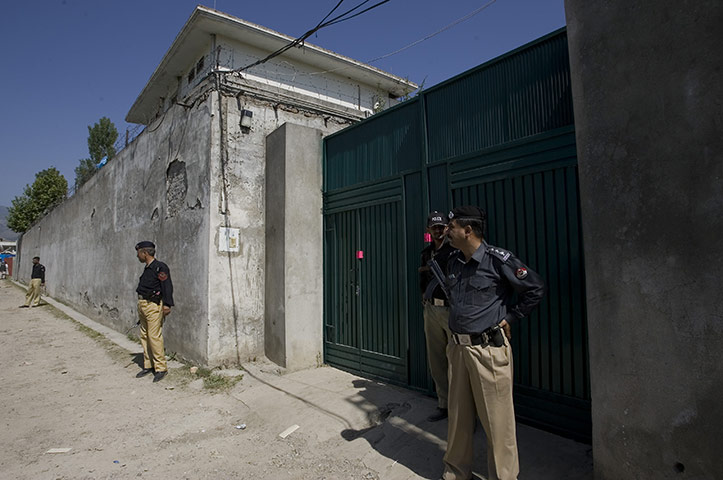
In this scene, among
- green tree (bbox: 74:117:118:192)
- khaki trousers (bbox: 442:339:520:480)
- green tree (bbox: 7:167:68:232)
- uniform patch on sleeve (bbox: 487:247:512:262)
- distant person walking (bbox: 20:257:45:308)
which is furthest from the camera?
green tree (bbox: 74:117:118:192)

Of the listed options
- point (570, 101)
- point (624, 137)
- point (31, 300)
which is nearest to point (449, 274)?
point (624, 137)

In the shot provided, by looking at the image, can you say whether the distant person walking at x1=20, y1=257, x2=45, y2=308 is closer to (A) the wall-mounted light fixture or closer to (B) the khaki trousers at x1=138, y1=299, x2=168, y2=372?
(B) the khaki trousers at x1=138, y1=299, x2=168, y2=372

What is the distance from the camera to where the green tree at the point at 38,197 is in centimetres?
3019

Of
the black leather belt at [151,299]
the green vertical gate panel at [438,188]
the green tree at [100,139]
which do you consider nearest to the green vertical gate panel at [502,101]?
the green vertical gate panel at [438,188]

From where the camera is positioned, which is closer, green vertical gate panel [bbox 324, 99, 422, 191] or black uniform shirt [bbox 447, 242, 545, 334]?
black uniform shirt [bbox 447, 242, 545, 334]

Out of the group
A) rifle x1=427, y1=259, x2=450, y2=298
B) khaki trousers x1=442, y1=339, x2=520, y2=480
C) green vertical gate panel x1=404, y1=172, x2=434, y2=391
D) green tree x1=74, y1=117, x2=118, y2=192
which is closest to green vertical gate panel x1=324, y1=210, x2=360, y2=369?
green vertical gate panel x1=404, y1=172, x2=434, y2=391

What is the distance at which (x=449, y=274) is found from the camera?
2990 millimetres

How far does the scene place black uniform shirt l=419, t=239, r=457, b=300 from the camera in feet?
12.5

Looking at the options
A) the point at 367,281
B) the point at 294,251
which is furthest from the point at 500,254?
the point at 294,251

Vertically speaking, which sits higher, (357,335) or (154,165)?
(154,165)

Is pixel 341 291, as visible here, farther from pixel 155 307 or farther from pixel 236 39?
pixel 236 39

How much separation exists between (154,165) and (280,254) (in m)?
3.82

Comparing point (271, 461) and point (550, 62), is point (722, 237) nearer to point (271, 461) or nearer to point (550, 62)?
point (550, 62)

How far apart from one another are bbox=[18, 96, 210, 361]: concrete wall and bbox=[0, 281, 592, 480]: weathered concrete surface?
1238 mm
